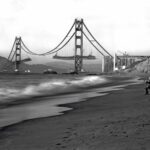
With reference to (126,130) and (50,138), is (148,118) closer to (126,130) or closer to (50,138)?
(126,130)

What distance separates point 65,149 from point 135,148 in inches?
51.0

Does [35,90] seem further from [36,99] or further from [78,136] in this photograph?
[78,136]

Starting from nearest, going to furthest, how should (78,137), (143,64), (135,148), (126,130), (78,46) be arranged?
(135,148), (78,137), (126,130), (78,46), (143,64)

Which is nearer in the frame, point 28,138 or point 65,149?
point 65,149

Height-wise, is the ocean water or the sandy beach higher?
the sandy beach

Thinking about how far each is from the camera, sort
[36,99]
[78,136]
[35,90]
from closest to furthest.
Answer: [78,136] < [36,99] < [35,90]

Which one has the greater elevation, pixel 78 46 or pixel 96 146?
pixel 78 46

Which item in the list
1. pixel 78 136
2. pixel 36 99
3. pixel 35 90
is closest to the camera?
pixel 78 136

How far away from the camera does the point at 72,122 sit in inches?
390

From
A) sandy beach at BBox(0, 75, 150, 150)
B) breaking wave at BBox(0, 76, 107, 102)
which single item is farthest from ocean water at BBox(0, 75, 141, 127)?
sandy beach at BBox(0, 75, 150, 150)

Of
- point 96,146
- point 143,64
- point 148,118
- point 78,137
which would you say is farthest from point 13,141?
point 143,64

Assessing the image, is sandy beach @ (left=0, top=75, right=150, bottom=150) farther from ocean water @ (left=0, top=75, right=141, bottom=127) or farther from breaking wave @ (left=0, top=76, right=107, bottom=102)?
breaking wave @ (left=0, top=76, right=107, bottom=102)

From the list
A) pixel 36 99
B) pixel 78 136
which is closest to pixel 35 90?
pixel 36 99

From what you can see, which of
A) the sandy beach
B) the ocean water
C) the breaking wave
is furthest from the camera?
the breaking wave
